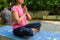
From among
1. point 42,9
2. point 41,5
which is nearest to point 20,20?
point 41,5

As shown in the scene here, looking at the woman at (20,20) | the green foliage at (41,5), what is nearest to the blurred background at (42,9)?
the green foliage at (41,5)

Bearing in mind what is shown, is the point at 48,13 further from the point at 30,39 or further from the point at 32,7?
the point at 30,39

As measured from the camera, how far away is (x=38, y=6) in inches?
162

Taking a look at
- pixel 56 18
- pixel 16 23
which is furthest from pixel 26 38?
pixel 56 18

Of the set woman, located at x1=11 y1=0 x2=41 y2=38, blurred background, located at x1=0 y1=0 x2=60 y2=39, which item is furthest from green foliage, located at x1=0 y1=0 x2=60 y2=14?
woman, located at x1=11 y1=0 x2=41 y2=38

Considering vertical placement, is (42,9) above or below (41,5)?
below

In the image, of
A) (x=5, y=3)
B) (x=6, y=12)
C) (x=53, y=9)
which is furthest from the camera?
(x=53, y=9)

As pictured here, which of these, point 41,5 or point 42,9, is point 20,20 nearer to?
point 41,5

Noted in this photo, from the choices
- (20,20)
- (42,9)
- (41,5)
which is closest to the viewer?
(20,20)

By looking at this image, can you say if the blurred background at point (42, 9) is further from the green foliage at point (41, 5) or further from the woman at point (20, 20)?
the woman at point (20, 20)

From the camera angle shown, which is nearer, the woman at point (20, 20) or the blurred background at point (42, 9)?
the woman at point (20, 20)

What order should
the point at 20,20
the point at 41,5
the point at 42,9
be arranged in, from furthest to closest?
the point at 42,9
the point at 41,5
the point at 20,20

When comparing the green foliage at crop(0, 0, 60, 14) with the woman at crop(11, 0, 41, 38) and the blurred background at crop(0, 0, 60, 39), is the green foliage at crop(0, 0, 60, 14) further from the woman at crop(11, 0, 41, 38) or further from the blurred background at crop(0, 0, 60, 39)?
the woman at crop(11, 0, 41, 38)

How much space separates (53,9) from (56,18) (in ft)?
1.49
